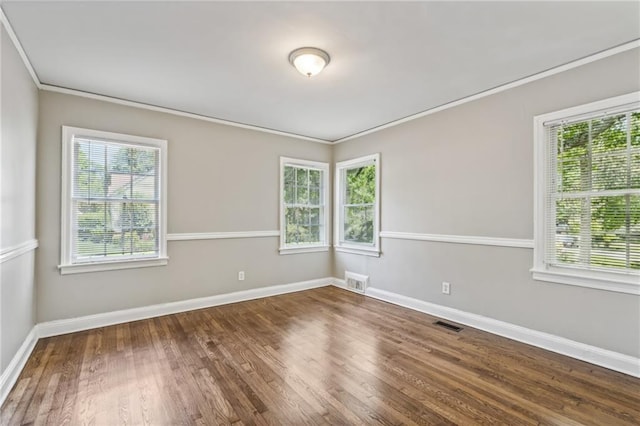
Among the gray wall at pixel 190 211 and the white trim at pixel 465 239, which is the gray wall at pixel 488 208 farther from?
the gray wall at pixel 190 211

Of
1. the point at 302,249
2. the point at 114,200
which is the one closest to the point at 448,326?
the point at 302,249

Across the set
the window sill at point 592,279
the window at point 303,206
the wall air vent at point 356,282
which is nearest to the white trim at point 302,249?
the window at point 303,206

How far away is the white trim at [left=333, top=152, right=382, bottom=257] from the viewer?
455cm

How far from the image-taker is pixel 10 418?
6.14 feet

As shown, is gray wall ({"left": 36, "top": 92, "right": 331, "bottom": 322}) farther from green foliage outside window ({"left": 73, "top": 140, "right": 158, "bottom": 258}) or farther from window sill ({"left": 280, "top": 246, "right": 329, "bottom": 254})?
green foliage outside window ({"left": 73, "top": 140, "right": 158, "bottom": 258})

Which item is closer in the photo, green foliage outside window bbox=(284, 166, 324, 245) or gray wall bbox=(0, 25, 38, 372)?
gray wall bbox=(0, 25, 38, 372)

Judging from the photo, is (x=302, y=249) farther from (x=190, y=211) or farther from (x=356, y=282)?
(x=190, y=211)

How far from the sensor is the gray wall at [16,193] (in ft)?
7.02

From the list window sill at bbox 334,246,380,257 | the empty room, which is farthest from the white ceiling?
window sill at bbox 334,246,380,257

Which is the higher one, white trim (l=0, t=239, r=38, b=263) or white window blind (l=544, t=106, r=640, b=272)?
white window blind (l=544, t=106, r=640, b=272)

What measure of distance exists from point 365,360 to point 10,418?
7.90ft

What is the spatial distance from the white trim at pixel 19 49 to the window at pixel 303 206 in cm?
287

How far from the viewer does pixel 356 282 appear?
15.8 feet

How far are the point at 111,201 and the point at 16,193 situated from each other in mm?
1063
